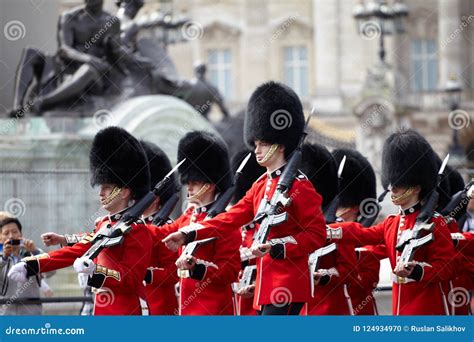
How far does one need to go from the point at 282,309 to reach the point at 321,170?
57.6 inches

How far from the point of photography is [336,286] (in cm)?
902

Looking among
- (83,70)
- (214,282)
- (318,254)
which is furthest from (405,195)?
(83,70)

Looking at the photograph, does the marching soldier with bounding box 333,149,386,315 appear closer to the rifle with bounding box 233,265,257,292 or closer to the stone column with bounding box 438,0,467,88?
the rifle with bounding box 233,265,257,292

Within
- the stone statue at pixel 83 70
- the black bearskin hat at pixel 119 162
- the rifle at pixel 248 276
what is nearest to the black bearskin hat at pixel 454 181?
the rifle at pixel 248 276

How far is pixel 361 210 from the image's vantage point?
9984 millimetres

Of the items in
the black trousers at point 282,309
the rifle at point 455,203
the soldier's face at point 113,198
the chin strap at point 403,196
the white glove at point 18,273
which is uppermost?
the soldier's face at point 113,198

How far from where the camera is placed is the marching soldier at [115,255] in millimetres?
8227

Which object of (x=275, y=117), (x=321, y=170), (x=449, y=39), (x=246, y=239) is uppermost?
(x=275, y=117)

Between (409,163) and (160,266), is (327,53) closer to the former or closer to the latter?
(160,266)

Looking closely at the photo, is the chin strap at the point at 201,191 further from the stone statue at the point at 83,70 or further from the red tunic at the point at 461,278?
the stone statue at the point at 83,70

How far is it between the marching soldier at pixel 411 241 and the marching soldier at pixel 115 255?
3.58ft

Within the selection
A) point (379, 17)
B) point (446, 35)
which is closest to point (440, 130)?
point (446, 35)
